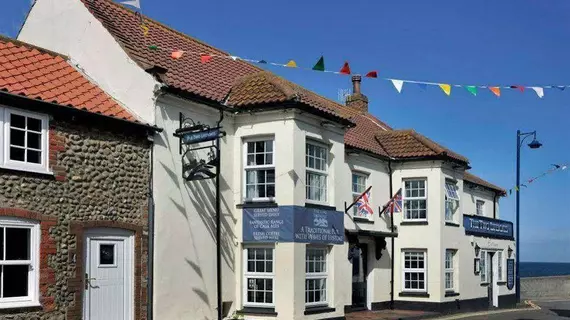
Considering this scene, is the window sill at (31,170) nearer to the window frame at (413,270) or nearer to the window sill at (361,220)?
the window sill at (361,220)

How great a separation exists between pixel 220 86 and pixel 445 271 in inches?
463

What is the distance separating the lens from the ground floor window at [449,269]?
79.0 ft

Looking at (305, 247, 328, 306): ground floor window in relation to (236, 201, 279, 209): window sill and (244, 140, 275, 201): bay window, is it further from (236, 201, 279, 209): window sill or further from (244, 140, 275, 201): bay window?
(244, 140, 275, 201): bay window

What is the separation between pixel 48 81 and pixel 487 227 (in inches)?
796

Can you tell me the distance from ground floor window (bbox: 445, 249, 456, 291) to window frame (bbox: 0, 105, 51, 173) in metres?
16.4

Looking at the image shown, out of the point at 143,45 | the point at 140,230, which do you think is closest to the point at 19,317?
the point at 140,230

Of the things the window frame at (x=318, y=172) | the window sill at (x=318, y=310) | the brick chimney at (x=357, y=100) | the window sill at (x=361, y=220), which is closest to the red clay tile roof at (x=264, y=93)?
the window frame at (x=318, y=172)

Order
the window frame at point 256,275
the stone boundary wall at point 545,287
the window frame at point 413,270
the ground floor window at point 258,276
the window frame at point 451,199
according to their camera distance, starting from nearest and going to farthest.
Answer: the window frame at point 256,275
the ground floor window at point 258,276
the window frame at point 413,270
the window frame at point 451,199
the stone boundary wall at point 545,287

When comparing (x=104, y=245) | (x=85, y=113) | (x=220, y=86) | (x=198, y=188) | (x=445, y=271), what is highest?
(x=220, y=86)

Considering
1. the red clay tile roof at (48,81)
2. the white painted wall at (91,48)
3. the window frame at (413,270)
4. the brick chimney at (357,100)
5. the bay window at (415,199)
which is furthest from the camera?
the brick chimney at (357,100)

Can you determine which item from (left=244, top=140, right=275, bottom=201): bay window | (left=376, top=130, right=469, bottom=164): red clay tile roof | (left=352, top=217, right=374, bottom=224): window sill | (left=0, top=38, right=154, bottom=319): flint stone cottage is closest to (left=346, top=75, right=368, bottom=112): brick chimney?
(left=376, top=130, right=469, bottom=164): red clay tile roof

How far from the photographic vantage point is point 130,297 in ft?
43.5

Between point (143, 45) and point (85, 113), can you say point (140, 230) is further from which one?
point (143, 45)

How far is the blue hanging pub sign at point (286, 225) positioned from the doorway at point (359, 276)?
5.32 m
